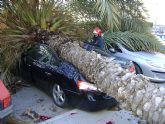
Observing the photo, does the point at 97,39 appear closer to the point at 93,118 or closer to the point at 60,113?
the point at 60,113

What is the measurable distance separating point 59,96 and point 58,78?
1.30ft

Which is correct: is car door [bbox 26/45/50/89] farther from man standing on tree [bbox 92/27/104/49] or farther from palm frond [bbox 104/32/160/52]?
palm frond [bbox 104/32/160/52]

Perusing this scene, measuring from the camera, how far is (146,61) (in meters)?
→ 9.74

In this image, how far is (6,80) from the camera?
7949mm

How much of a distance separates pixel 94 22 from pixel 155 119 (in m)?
7.24

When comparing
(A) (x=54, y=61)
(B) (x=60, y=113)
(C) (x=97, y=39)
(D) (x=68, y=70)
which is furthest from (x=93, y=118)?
(C) (x=97, y=39)

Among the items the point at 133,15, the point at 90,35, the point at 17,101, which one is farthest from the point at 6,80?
the point at 133,15

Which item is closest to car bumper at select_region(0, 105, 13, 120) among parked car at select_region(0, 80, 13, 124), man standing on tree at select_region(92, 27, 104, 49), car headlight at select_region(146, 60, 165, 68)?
parked car at select_region(0, 80, 13, 124)

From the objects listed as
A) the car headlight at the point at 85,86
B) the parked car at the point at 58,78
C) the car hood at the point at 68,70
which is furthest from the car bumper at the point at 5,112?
the car hood at the point at 68,70

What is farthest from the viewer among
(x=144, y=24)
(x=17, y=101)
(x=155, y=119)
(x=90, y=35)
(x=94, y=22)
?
(x=144, y=24)

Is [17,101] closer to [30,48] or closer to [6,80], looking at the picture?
[6,80]

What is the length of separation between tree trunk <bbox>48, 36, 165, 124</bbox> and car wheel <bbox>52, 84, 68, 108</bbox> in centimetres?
79

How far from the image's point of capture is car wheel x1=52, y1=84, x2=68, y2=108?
6977 mm

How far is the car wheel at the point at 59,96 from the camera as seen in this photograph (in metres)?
6.98
